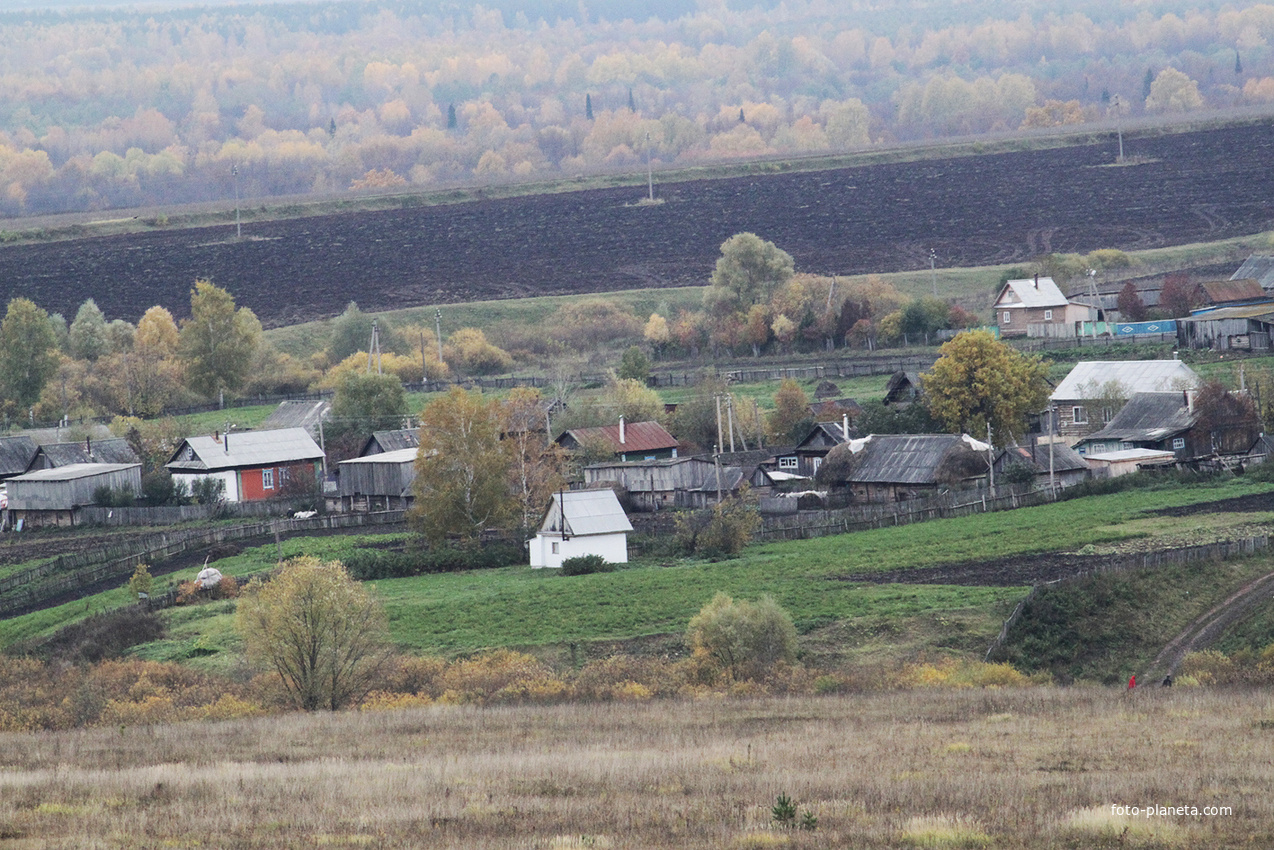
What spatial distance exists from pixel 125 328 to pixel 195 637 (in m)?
71.4

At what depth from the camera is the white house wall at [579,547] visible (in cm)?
5041

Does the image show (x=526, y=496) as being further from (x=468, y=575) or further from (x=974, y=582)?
(x=974, y=582)

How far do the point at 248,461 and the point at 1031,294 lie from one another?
149 ft

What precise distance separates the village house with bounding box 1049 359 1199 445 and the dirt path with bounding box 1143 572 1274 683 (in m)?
25.9

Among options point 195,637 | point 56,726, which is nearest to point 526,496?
point 195,637

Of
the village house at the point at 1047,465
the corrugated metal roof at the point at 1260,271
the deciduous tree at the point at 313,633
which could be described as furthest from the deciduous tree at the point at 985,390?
the deciduous tree at the point at 313,633

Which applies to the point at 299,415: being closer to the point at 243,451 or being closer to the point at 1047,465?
the point at 243,451

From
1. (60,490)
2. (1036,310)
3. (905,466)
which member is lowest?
(905,466)

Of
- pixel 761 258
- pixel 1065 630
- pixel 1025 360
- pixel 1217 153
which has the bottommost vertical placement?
pixel 1065 630

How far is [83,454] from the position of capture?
74.0 m

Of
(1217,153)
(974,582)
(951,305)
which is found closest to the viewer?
(974,582)

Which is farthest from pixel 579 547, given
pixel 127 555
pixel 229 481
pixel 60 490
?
pixel 60 490

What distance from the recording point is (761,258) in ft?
350

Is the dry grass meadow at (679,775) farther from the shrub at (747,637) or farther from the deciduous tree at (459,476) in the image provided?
the deciduous tree at (459,476)
